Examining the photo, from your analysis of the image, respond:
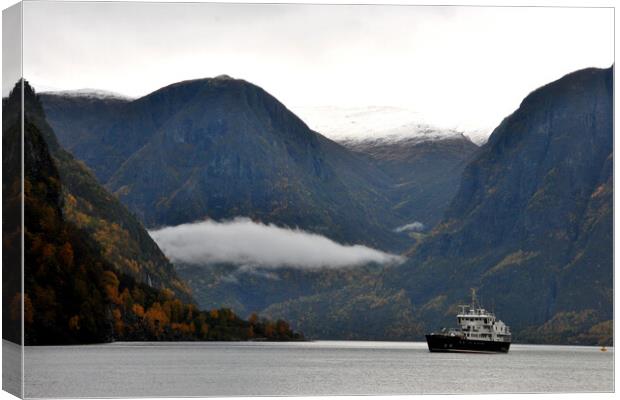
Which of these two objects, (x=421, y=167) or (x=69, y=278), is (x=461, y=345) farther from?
(x=69, y=278)

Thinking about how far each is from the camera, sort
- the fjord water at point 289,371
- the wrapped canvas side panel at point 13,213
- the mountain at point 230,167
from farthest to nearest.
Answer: the mountain at point 230,167, the fjord water at point 289,371, the wrapped canvas side panel at point 13,213

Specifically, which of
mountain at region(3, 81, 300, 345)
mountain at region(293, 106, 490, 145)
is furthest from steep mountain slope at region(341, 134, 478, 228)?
mountain at region(3, 81, 300, 345)

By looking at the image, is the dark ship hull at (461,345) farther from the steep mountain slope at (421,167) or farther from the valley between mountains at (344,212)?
the steep mountain slope at (421,167)

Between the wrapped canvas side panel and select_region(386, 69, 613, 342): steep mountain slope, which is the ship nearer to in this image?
select_region(386, 69, 613, 342): steep mountain slope

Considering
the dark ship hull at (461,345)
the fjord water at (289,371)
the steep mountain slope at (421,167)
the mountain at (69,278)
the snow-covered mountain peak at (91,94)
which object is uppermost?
the snow-covered mountain peak at (91,94)

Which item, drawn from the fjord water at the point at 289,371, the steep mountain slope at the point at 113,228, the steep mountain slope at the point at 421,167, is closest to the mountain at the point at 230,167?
the steep mountain slope at the point at 113,228

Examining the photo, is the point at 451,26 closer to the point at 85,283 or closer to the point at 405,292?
the point at 85,283
